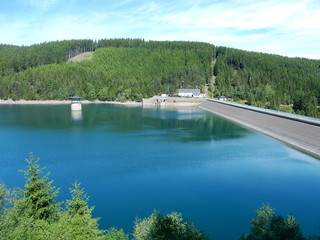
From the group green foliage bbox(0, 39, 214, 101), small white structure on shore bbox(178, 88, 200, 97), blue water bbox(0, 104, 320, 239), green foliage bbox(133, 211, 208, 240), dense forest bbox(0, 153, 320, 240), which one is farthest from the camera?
small white structure on shore bbox(178, 88, 200, 97)

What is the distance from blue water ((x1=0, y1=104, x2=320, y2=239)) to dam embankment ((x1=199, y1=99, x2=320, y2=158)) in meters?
2.41

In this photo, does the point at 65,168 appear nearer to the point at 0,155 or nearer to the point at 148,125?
the point at 0,155

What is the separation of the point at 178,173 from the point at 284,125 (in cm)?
3360

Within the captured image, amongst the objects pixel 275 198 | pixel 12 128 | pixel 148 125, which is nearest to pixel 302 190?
pixel 275 198

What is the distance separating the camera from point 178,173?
35.2 m

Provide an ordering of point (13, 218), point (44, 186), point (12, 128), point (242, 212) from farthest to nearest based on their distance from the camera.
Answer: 1. point (12, 128)
2. point (242, 212)
3. point (44, 186)
4. point (13, 218)

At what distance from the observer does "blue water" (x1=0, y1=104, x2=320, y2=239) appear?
2508cm

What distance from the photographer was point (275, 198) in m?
28.0

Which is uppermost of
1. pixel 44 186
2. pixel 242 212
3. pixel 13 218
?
pixel 44 186

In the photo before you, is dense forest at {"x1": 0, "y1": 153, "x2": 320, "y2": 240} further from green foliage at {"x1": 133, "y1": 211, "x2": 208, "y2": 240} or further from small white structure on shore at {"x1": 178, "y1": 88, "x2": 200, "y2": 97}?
small white structure on shore at {"x1": 178, "y1": 88, "x2": 200, "y2": 97}

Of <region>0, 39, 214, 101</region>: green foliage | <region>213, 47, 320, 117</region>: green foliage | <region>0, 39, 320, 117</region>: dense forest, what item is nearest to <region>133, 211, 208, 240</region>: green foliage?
<region>213, 47, 320, 117</region>: green foliage

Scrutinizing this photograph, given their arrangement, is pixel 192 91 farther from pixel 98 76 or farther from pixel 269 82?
pixel 98 76

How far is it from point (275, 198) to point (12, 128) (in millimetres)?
60751

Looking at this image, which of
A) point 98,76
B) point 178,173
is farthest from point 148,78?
point 178,173
